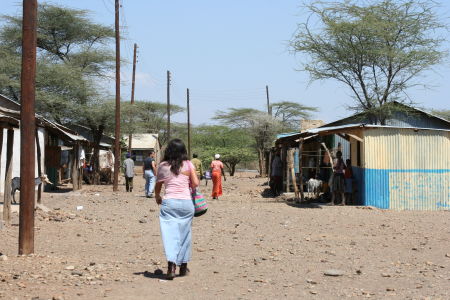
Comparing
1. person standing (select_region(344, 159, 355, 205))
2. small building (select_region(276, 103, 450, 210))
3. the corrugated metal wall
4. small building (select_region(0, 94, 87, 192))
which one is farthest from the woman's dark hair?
small building (select_region(0, 94, 87, 192))

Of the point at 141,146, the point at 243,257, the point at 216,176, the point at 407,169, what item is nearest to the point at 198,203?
the point at 243,257

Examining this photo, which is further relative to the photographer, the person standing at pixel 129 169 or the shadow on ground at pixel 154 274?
the person standing at pixel 129 169

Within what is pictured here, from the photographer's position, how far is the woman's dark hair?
25.7 feet

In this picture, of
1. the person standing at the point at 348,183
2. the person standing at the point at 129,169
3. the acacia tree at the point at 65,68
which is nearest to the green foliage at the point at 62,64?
the acacia tree at the point at 65,68

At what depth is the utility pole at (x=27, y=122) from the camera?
8.66m

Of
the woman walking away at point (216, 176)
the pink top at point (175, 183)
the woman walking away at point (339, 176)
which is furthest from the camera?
the woman walking away at point (216, 176)

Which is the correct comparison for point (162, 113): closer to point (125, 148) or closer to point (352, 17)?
point (125, 148)

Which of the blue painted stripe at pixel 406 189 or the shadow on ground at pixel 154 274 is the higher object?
the blue painted stripe at pixel 406 189

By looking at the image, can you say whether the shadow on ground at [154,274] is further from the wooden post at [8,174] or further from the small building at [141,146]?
the small building at [141,146]

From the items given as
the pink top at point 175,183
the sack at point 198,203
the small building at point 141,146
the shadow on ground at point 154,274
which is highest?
the small building at point 141,146

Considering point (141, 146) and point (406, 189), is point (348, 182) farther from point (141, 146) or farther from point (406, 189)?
point (141, 146)

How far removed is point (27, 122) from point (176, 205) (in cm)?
247

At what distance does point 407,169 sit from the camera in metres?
18.5

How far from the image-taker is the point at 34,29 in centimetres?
875
